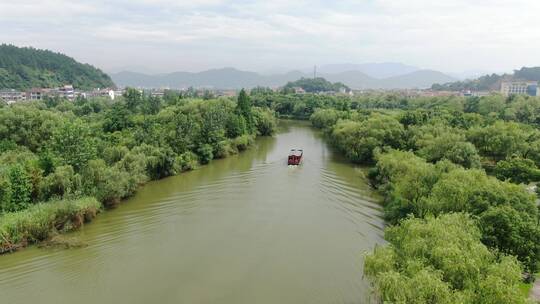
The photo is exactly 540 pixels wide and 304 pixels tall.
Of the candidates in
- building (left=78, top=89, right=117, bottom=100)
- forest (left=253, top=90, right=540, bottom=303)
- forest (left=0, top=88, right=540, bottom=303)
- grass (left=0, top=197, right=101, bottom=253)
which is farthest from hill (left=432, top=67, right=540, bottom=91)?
grass (left=0, top=197, right=101, bottom=253)

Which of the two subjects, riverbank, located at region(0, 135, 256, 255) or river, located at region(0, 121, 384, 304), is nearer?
river, located at region(0, 121, 384, 304)

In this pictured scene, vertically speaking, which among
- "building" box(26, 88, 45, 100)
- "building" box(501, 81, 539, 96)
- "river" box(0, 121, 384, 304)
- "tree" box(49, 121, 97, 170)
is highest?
"building" box(501, 81, 539, 96)

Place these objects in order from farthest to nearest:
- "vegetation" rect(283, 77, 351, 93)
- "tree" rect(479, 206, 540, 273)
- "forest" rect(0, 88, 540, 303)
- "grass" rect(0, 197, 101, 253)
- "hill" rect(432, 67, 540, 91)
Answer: "vegetation" rect(283, 77, 351, 93) → "hill" rect(432, 67, 540, 91) → "grass" rect(0, 197, 101, 253) → "tree" rect(479, 206, 540, 273) → "forest" rect(0, 88, 540, 303)

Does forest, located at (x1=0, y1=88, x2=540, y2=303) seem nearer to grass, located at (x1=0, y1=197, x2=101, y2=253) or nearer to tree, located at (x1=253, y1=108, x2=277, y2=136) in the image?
grass, located at (x1=0, y1=197, x2=101, y2=253)

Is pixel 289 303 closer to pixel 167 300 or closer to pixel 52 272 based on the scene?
pixel 167 300

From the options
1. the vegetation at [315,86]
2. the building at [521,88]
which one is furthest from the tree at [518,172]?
the vegetation at [315,86]

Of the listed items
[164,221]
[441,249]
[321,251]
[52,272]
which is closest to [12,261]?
[52,272]

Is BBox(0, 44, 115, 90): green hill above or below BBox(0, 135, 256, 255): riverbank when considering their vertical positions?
above

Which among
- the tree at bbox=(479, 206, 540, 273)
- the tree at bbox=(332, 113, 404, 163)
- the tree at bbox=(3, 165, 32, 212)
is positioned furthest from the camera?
the tree at bbox=(332, 113, 404, 163)
